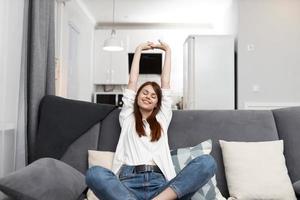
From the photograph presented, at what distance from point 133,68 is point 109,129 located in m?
0.45

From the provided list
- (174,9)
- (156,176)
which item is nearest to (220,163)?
(156,176)

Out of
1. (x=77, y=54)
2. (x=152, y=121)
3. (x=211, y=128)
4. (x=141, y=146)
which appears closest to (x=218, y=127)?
(x=211, y=128)

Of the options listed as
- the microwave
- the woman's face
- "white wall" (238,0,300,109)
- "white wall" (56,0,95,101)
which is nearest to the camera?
the woman's face

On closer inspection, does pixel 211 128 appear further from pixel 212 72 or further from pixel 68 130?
pixel 212 72

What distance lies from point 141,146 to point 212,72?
12.5 ft

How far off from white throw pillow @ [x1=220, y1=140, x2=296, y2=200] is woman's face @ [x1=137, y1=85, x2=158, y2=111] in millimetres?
509

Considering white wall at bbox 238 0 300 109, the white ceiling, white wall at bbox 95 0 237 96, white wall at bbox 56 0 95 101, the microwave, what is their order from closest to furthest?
1. white wall at bbox 56 0 95 101
2. white wall at bbox 238 0 300 109
3. the white ceiling
4. the microwave
5. white wall at bbox 95 0 237 96

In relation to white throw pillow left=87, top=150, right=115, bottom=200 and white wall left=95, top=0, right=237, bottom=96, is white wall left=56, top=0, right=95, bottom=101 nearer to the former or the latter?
white wall left=95, top=0, right=237, bottom=96

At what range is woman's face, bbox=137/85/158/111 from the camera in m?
2.20

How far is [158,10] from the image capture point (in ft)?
21.7

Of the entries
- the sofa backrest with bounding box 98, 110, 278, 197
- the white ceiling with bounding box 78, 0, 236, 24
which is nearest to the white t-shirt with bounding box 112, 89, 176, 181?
the sofa backrest with bounding box 98, 110, 278, 197

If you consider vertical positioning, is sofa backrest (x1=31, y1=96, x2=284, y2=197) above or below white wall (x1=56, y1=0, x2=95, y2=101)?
below

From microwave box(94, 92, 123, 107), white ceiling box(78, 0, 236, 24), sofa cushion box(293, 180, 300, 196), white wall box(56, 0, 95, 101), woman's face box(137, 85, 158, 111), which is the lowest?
sofa cushion box(293, 180, 300, 196)

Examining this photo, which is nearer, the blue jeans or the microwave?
the blue jeans
